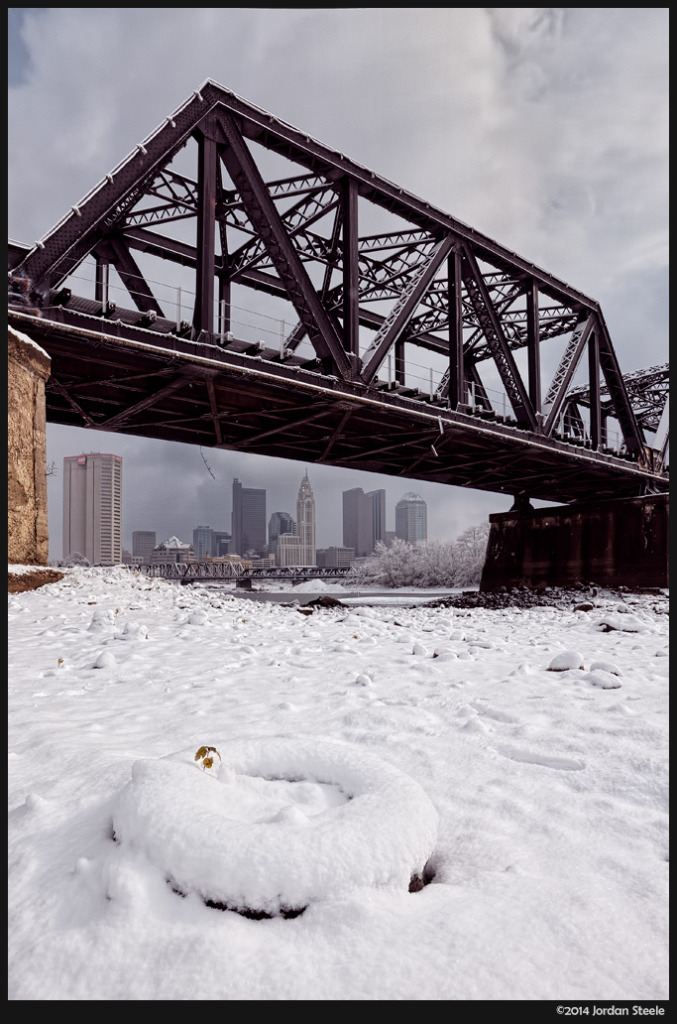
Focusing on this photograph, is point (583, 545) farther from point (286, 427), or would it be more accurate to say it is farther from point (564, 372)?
point (286, 427)

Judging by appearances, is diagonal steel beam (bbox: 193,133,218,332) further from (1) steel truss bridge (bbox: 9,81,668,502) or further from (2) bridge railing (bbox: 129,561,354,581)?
(2) bridge railing (bbox: 129,561,354,581)

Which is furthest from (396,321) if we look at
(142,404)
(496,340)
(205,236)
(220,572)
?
(220,572)

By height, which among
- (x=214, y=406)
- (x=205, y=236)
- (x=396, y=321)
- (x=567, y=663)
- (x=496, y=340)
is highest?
(x=205, y=236)

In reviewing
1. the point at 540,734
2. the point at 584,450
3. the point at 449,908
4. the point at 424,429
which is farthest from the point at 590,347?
the point at 449,908

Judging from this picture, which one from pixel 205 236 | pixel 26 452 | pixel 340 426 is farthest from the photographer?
pixel 340 426

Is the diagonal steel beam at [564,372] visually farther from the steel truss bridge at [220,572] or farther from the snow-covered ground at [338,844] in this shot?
the steel truss bridge at [220,572]

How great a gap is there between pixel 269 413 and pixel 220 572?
47.4 meters

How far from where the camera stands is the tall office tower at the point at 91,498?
4624 inches

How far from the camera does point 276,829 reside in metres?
1.57

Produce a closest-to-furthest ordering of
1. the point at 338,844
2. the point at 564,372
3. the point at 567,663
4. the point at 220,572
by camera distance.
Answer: the point at 338,844 < the point at 567,663 < the point at 564,372 < the point at 220,572

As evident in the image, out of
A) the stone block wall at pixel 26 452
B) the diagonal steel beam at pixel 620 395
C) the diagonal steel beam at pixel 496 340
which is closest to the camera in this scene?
the stone block wall at pixel 26 452

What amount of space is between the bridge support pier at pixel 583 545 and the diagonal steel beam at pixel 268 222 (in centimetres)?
A: 1540

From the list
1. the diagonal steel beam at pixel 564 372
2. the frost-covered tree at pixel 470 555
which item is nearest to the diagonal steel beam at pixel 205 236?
the diagonal steel beam at pixel 564 372

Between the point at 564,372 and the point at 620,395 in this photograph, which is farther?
the point at 620,395
